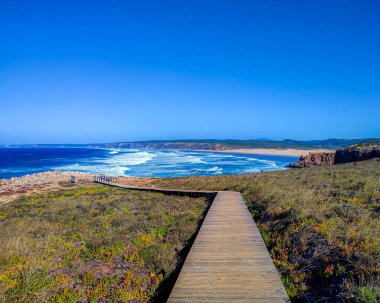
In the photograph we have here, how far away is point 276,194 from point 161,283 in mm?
8159

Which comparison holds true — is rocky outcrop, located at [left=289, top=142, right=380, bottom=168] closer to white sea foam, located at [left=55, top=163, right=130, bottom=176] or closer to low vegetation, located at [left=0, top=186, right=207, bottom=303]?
low vegetation, located at [left=0, top=186, right=207, bottom=303]

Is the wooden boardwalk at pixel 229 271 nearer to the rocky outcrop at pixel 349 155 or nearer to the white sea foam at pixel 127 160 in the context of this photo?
the rocky outcrop at pixel 349 155

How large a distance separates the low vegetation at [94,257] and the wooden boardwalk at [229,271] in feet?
3.10

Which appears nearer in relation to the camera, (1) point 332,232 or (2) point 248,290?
(2) point 248,290

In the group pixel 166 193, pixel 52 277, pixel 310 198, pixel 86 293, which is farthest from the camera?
pixel 166 193

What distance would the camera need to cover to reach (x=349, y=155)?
4234 cm

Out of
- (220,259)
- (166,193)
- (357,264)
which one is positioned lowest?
(166,193)

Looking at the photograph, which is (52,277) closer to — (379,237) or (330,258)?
(330,258)

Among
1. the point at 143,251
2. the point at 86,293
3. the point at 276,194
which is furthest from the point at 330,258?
the point at 276,194

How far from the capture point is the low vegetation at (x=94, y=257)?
18.1 feet

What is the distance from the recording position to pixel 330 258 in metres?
5.75

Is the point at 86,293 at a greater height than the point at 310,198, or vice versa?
the point at 310,198

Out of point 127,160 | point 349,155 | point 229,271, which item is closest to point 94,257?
point 229,271

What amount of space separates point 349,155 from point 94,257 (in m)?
46.4
